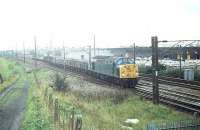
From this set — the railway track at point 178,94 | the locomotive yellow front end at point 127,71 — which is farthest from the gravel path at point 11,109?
the locomotive yellow front end at point 127,71

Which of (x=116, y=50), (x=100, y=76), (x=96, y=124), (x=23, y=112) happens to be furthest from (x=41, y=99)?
(x=116, y=50)

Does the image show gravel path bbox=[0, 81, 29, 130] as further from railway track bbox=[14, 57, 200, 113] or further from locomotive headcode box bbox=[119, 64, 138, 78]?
locomotive headcode box bbox=[119, 64, 138, 78]

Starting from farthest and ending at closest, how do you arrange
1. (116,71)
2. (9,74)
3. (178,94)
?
(9,74)
(116,71)
(178,94)

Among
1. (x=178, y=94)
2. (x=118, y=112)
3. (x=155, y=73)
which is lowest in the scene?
(x=118, y=112)

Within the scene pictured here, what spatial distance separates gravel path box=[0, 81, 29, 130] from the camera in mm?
20734

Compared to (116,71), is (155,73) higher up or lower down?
higher up

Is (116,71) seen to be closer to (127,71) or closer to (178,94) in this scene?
(127,71)

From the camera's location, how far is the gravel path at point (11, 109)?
20.7 m

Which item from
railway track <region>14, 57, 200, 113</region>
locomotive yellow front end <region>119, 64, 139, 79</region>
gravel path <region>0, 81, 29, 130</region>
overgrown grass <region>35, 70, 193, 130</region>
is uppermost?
locomotive yellow front end <region>119, 64, 139, 79</region>

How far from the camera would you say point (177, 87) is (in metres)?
26.2

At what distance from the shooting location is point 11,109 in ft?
85.8

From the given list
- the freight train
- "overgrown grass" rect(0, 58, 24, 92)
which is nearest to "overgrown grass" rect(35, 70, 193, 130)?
the freight train

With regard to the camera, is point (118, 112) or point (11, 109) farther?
point (11, 109)

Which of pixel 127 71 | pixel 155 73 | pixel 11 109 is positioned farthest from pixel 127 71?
pixel 11 109
